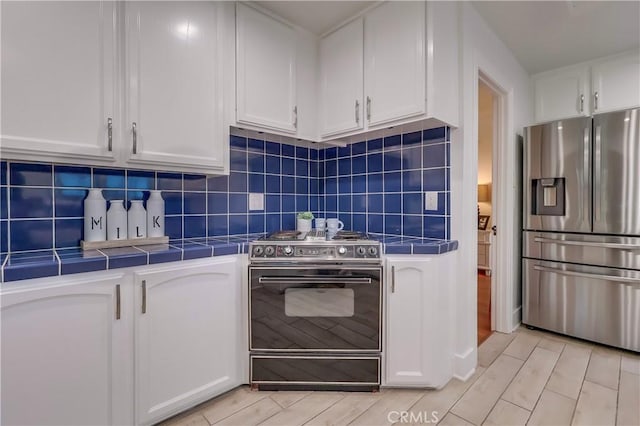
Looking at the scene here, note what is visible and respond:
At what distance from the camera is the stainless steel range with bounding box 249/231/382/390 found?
1707 mm

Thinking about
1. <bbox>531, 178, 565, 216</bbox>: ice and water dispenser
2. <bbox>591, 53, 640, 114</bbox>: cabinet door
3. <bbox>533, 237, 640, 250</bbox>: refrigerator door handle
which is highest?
<bbox>591, 53, 640, 114</bbox>: cabinet door

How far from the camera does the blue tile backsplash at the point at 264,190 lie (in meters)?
1.50

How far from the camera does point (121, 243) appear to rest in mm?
1622

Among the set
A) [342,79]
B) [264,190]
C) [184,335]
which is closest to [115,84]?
[264,190]

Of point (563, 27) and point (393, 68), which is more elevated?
point (563, 27)

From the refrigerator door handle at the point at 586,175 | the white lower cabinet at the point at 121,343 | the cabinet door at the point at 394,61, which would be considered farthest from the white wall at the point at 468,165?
the white lower cabinet at the point at 121,343

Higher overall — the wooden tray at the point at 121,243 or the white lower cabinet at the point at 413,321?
the wooden tray at the point at 121,243

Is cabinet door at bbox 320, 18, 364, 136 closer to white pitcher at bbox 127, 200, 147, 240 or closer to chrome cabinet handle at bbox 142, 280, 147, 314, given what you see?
white pitcher at bbox 127, 200, 147, 240

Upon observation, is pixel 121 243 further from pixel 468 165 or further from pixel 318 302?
pixel 468 165

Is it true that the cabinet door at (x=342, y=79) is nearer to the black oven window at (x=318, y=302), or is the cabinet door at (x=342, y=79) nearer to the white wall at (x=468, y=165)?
the white wall at (x=468, y=165)

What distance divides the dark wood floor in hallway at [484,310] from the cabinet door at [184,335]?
1961 millimetres

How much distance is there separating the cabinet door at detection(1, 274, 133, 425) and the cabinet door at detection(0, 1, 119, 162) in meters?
0.58

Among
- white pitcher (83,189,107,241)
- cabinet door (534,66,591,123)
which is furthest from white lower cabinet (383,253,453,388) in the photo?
cabinet door (534,66,591,123)

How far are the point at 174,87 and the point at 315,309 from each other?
142 centimetres
